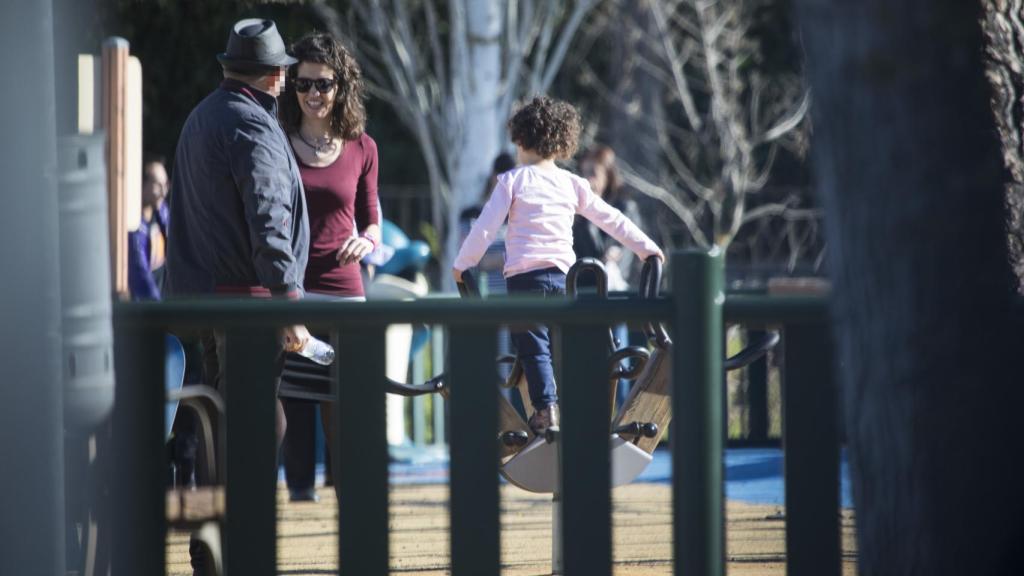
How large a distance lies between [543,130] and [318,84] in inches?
36.5

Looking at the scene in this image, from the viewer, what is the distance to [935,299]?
2.46 m

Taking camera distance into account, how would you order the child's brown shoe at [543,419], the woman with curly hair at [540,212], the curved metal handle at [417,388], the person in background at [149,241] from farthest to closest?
1. the person in background at [149,241]
2. the woman with curly hair at [540,212]
3. the child's brown shoe at [543,419]
4. the curved metal handle at [417,388]

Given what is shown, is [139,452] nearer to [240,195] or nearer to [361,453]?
[361,453]

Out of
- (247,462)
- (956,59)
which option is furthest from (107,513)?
(956,59)

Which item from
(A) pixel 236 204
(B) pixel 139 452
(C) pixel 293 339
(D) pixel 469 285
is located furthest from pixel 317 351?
(B) pixel 139 452

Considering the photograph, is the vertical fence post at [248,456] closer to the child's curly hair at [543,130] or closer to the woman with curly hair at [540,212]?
the woman with curly hair at [540,212]

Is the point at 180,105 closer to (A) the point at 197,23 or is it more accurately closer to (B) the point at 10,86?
(A) the point at 197,23

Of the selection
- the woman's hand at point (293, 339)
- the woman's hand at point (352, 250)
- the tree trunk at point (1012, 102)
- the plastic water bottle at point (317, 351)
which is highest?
the tree trunk at point (1012, 102)

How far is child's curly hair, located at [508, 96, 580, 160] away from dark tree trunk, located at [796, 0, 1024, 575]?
2.93m

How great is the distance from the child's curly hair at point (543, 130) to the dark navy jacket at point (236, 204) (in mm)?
1179

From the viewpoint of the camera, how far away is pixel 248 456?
2.78 m

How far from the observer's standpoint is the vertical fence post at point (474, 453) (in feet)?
9.04

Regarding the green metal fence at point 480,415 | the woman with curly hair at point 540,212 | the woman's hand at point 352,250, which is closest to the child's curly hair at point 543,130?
the woman with curly hair at point 540,212

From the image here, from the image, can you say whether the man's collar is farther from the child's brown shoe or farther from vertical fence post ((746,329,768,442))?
vertical fence post ((746,329,768,442))
